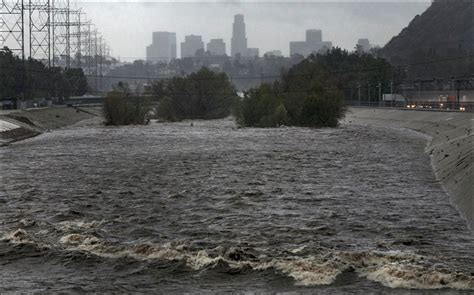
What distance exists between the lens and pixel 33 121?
118 meters

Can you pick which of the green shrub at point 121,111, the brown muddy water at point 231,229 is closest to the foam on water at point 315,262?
the brown muddy water at point 231,229

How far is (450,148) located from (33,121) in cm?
8060

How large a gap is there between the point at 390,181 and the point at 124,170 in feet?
68.5

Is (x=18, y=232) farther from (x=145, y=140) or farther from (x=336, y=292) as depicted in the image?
(x=145, y=140)

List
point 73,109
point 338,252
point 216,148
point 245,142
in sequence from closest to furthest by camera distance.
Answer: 1. point 338,252
2. point 216,148
3. point 245,142
4. point 73,109

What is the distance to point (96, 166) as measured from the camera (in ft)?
182

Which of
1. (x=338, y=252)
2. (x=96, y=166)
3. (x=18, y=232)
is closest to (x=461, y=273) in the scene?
(x=338, y=252)

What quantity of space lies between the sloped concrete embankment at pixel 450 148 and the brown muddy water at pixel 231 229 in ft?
3.25

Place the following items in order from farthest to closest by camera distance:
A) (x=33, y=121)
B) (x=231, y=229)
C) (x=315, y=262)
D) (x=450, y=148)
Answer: (x=33, y=121) → (x=450, y=148) → (x=231, y=229) → (x=315, y=262)

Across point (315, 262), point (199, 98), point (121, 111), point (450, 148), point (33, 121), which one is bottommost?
point (315, 262)

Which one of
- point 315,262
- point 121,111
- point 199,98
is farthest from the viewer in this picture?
point 199,98

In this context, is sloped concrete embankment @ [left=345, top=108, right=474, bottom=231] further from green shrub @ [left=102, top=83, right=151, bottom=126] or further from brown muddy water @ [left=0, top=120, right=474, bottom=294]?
green shrub @ [left=102, top=83, right=151, bottom=126]

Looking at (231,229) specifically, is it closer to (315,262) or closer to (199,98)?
(315,262)

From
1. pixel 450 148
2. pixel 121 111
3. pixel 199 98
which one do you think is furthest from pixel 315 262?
pixel 199 98
